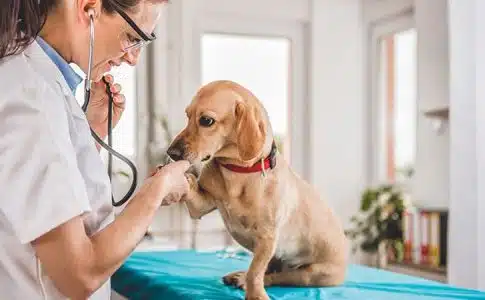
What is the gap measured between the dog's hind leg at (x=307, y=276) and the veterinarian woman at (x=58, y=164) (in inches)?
17.1

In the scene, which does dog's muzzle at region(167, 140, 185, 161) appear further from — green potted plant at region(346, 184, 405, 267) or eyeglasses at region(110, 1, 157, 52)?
green potted plant at region(346, 184, 405, 267)

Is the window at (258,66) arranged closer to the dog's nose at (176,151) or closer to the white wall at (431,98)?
the white wall at (431,98)

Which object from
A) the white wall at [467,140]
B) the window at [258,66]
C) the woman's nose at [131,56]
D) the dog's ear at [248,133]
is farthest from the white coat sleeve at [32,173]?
the window at [258,66]

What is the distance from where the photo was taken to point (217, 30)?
4684mm

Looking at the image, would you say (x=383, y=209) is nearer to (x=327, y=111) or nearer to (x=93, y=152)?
(x=327, y=111)

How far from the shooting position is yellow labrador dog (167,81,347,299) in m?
1.27

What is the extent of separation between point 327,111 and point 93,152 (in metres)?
4.06

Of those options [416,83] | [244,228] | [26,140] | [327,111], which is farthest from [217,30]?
[26,140]

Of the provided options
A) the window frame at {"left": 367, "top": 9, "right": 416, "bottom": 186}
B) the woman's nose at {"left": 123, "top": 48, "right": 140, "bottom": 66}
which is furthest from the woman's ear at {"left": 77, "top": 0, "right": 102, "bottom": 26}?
the window frame at {"left": 367, "top": 9, "right": 416, "bottom": 186}

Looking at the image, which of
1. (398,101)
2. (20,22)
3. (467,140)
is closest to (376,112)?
(398,101)

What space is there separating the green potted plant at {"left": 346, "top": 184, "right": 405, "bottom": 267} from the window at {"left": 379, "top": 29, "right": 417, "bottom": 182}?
0.31 metres

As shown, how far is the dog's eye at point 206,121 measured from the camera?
127 centimetres

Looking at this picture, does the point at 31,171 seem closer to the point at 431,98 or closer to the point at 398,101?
the point at 431,98

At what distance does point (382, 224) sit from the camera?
14.2ft
